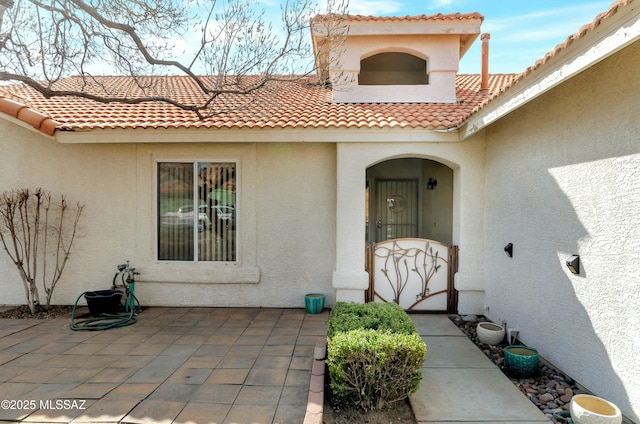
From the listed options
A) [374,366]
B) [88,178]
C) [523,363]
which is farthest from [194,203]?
[523,363]

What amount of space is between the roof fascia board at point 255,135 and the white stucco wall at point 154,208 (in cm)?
51

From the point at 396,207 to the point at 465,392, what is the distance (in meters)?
8.96

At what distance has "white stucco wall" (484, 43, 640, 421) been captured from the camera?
4.13 metres

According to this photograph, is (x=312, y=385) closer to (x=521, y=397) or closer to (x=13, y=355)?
(x=521, y=397)

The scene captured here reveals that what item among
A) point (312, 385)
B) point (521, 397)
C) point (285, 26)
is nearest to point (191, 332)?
point (312, 385)

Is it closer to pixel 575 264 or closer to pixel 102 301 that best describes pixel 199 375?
pixel 102 301

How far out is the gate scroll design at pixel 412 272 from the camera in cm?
835

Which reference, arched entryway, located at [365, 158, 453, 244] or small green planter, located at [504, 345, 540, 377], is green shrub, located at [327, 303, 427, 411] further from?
arched entryway, located at [365, 158, 453, 244]

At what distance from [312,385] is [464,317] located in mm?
4831

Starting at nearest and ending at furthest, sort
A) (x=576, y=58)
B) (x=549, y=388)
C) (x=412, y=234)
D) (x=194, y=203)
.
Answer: (x=576, y=58) → (x=549, y=388) → (x=194, y=203) → (x=412, y=234)

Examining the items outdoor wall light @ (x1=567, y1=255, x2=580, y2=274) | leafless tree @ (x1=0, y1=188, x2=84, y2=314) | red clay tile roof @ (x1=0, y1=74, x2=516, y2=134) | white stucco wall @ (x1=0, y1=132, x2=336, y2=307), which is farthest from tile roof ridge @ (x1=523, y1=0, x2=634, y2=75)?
leafless tree @ (x1=0, y1=188, x2=84, y2=314)

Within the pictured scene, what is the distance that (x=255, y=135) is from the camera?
8.02 m

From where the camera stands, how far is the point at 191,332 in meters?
7.05

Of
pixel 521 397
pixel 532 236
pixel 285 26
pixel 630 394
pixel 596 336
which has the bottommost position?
pixel 521 397
